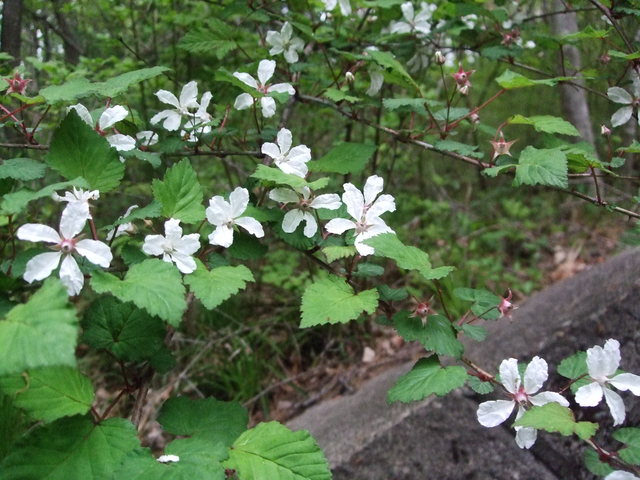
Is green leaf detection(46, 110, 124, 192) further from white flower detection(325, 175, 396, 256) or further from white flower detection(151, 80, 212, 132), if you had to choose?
white flower detection(325, 175, 396, 256)

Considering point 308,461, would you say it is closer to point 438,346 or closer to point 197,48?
point 438,346

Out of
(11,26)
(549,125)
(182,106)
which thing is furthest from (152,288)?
(11,26)

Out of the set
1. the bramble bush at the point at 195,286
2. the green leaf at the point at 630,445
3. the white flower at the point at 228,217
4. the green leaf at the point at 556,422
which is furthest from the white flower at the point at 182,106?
the green leaf at the point at 630,445

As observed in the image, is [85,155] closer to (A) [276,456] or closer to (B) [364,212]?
(B) [364,212]

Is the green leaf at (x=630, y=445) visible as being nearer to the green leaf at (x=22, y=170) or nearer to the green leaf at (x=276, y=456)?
the green leaf at (x=276, y=456)

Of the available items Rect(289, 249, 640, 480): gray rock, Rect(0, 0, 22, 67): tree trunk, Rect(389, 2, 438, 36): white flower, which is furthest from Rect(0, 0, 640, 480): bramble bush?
Rect(0, 0, 22, 67): tree trunk
